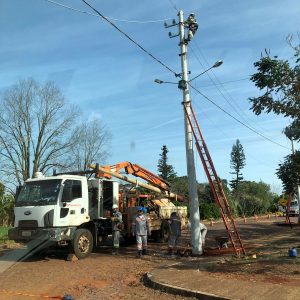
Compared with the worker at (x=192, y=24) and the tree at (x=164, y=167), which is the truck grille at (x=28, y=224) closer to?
the worker at (x=192, y=24)

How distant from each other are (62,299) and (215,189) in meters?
6.89

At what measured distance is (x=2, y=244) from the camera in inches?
768

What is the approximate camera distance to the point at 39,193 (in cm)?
1457

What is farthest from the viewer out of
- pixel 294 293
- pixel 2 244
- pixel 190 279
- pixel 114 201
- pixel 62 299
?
pixel 2 244

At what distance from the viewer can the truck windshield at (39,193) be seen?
14.2 metres

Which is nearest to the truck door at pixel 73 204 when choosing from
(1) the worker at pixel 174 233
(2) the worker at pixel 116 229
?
(2) the worker at pixel 116 229

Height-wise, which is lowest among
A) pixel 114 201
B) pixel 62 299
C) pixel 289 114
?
pixel 62 299

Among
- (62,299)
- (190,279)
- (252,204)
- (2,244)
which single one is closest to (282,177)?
(190,279)

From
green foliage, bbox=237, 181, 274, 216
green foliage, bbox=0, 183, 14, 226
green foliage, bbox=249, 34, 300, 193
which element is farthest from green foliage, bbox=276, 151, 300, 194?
green foliage, bbox=237, 181, 274, 216

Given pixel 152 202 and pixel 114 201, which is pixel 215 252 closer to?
pixel 114 201

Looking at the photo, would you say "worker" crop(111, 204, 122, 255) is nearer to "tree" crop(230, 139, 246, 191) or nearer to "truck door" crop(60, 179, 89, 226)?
"truck door" crop(60, 179, 89, 226)

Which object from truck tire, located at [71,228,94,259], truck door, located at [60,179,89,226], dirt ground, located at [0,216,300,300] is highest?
truck door, located at [60,179,89,226]

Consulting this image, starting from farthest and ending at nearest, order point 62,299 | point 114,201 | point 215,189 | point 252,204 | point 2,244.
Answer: point 252,204
point 2,244
point 114,201
point 215,189
point 62,299

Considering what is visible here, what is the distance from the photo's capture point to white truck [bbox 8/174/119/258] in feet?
45.7
